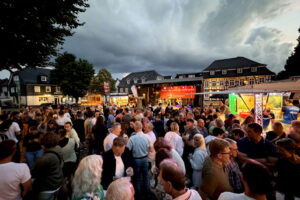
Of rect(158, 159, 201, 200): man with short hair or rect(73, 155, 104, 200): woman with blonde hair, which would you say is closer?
rect(158, 159, 201, 200): man with short hair

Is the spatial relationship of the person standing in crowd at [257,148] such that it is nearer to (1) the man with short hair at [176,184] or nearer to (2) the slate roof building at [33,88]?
(1) the man with short hair at [176,184]

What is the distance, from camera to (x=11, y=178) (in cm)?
188

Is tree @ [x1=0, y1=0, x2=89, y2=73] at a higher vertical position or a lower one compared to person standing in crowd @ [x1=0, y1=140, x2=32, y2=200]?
higher

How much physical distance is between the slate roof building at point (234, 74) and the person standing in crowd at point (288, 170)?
88.9ft

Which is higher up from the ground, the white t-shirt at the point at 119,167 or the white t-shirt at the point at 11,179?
the white t-shirt at the point at 11,179

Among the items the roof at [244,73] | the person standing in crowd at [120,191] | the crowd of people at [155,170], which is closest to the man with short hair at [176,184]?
the crowd of people at [155,170]

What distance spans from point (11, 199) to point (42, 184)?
0.36 meters

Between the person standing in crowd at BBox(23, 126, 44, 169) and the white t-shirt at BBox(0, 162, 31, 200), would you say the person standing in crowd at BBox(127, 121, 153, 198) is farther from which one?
the person standing in crowd at BBox(23, 126, 44, 169)

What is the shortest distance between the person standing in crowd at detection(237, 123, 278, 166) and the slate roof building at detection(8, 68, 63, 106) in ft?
147

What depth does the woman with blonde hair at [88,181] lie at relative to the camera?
1.62 meters

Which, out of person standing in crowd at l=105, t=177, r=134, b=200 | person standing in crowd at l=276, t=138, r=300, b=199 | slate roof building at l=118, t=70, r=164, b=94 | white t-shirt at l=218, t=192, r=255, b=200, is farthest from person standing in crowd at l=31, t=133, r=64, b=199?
slate roof building at l=118, t=70, r=164, b=94

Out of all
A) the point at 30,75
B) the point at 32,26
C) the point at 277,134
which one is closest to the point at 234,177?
the point at 277,134

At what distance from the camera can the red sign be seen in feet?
73.9

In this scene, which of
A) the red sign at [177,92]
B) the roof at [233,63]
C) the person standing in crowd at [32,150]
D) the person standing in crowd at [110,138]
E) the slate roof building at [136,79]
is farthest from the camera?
the slate roof building at [136,79]
